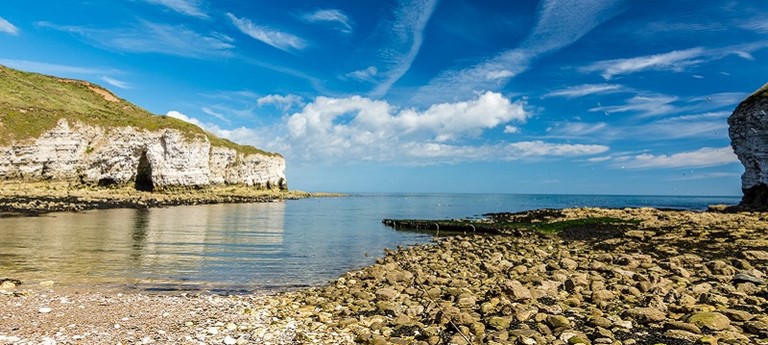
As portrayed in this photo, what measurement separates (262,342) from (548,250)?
19.4m

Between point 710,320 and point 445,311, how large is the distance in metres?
5.51

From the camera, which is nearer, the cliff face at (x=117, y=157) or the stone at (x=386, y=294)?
the stone at (x=386, y=294)

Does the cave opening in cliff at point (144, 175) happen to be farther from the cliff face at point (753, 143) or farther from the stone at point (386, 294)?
the cliff face at point (753, 143)

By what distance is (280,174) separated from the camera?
133125mm

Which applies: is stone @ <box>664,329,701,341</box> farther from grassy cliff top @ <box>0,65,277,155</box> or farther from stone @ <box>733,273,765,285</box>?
grassy cliff top @ <box>0,65,277,155</box>

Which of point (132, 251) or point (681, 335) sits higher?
point (681, 335)

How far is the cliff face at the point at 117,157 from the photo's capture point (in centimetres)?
6444

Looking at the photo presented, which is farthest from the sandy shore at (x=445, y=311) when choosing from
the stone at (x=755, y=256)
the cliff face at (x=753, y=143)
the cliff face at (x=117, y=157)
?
the cliff face at (x=117, y=157)

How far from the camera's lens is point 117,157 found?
76.8 metres

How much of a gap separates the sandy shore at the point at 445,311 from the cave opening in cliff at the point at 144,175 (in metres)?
76.8

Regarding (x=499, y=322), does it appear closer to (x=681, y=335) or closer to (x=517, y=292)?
(x=517, y=292)

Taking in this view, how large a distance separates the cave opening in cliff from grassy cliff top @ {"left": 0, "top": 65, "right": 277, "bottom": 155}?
21.1 ft

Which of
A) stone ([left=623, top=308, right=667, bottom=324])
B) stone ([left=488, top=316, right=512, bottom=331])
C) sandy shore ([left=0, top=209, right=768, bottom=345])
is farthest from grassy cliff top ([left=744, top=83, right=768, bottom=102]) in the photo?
stone ([left=488, top=316, right=512, bottom=331])

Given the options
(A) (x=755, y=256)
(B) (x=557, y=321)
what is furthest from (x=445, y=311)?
(A) (x=755, y=256)
